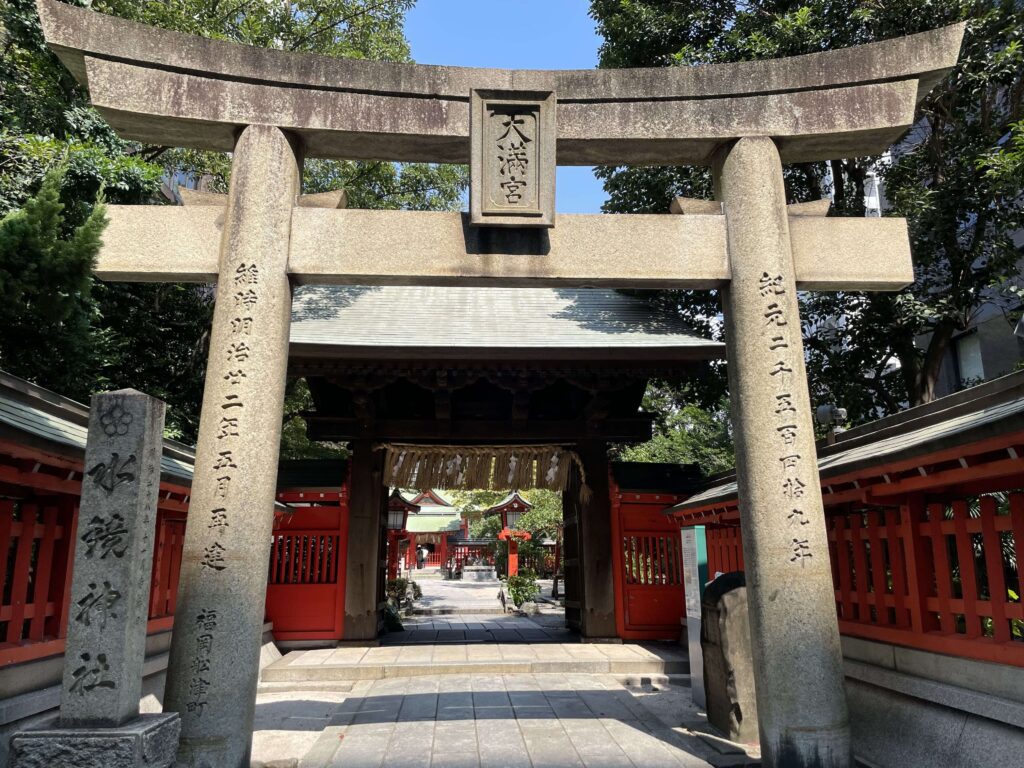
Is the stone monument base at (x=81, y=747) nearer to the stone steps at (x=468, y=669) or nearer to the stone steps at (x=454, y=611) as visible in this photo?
the stone steps at (x=468, y=669)

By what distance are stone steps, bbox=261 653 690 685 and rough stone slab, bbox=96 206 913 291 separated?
17.9ft

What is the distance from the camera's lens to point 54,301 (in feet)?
18.7

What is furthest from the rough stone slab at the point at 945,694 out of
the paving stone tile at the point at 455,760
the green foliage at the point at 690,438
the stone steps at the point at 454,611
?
the green foliage at the point at 690,438

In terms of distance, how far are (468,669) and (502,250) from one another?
19.8 ft

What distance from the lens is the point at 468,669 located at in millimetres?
9211

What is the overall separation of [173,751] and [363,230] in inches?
147

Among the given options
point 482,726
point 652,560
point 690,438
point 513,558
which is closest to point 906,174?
point 652,560

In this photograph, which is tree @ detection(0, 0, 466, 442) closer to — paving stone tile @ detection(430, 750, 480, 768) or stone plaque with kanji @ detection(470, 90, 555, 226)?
stone plaque with kanji @ detection(470, 90, 555, 226)

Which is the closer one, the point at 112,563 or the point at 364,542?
the point at 112,563

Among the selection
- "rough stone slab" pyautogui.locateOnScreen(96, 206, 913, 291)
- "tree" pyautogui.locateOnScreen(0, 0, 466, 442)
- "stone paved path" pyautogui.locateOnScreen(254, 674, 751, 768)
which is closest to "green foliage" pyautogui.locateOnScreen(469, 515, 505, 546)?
"tree" pyautogui.locateOnScreen(0, 0, 466, 442)

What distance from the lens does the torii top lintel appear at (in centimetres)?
548

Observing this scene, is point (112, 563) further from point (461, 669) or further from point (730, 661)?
point (461, 669)

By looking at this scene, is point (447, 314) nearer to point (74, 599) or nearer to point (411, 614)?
point (74, 599)

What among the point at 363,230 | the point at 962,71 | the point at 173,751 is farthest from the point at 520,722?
the point at 962,71
